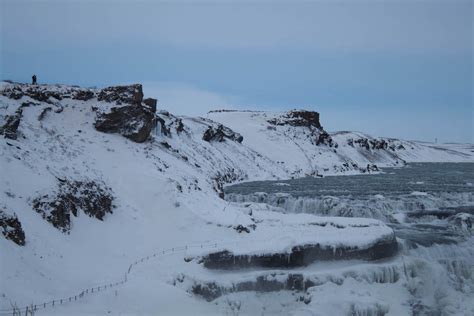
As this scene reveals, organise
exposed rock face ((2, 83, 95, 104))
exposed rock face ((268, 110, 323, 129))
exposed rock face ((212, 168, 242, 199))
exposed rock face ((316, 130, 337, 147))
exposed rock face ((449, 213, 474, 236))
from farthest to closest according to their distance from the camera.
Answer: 1. exposed rock face ((268, 110, 323, 129))
2. exposed rock face ((316, 130, 337, 147))
3. exposed rock face ((212, 168, 242, 199))
4. exposed rock face ((2, 83, 95, 104))
5. exposed rock face ((449, 213, 474, 236))

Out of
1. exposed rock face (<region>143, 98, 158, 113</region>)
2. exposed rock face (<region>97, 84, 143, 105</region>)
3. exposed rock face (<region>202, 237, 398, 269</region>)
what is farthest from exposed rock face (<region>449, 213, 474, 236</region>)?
exposed rock face (<region>143, 98, 158, 113</region>)

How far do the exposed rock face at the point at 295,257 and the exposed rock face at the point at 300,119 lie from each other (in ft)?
227

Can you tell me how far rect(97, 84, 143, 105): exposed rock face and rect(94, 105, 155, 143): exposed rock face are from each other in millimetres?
1060

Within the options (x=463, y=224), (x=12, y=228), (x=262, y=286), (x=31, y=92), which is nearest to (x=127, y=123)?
(x=31, y=92)

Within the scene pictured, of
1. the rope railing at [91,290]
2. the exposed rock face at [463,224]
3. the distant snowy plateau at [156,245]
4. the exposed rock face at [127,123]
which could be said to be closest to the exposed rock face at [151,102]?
the exposed rock face at [127,123]

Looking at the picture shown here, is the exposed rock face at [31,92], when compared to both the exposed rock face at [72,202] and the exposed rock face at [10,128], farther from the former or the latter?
the exposed rock face at [72,202]

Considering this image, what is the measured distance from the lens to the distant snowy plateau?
18.3m

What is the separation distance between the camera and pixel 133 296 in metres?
17.8

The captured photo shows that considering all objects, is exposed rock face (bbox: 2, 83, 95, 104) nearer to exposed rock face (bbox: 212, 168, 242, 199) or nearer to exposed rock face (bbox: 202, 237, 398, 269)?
exposed rock face (bbox: 212, 168, 242, 199)

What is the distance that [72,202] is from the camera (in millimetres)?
24625

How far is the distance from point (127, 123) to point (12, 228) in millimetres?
20874

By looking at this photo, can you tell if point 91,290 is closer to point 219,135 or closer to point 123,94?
point 123,94

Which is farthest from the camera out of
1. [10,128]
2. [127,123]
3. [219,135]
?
[219,135]

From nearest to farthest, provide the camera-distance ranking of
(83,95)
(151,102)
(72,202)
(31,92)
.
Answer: (72,202), (31,92), (83,95), (151,102)
